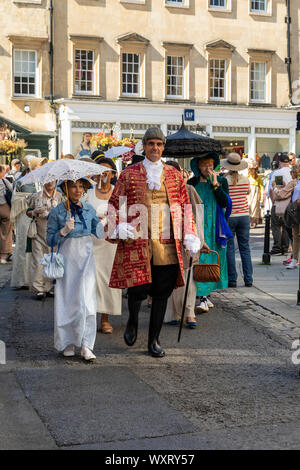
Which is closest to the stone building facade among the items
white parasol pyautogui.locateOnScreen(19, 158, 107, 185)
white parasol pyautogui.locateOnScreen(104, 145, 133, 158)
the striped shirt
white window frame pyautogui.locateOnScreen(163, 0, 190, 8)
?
white window frame pyautogui.locateOnScreen(163, 0, 190, 8)

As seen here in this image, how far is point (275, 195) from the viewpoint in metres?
14.6

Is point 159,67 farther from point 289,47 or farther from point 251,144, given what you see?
point 289,47

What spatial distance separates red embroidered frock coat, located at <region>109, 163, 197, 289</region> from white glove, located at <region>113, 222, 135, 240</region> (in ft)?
0.31

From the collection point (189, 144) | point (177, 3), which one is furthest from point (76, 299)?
point (177, 3)

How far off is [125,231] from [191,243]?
599mm

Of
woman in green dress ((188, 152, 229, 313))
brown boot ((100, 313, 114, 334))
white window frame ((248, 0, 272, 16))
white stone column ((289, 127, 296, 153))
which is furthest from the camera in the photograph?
white stone column ((289, 127, 296, 153))

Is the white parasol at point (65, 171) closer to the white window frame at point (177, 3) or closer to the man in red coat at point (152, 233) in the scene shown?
the man in red coat at point (152, 233)

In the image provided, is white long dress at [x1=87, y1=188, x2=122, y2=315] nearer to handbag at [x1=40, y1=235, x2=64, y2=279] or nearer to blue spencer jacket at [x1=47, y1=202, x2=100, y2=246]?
blue spencer jacket at [x1=47, y1=202, x2=100, y2=246]

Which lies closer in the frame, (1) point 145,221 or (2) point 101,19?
(1) point 145,221

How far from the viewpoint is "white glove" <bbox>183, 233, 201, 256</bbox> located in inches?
266

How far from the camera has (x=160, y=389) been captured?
575 centimetres

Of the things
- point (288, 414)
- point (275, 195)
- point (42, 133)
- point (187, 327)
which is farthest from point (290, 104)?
point (288, 414)
